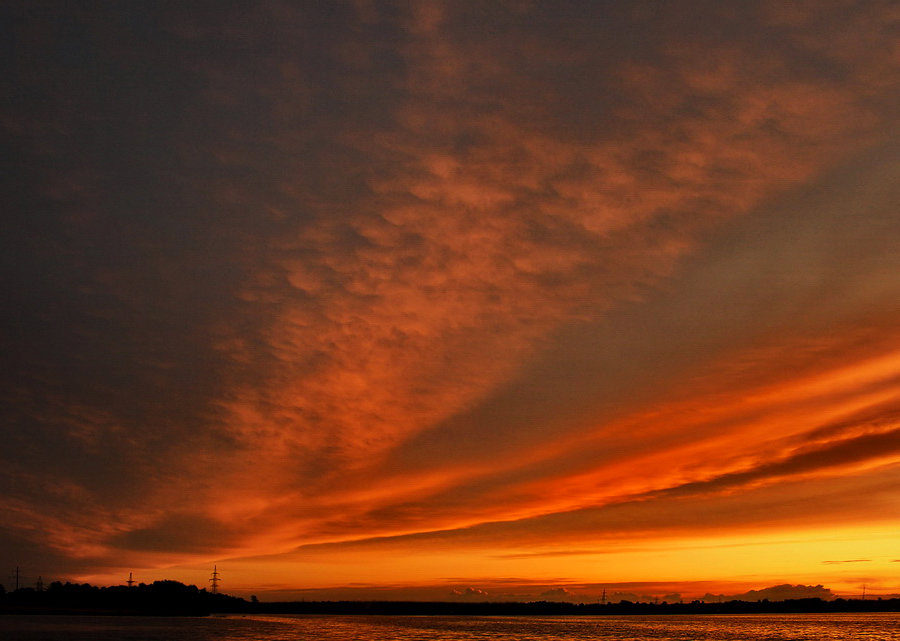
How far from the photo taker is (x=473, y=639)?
14400 cm

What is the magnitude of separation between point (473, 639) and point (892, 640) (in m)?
92.1

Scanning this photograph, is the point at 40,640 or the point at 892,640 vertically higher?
the point at 40,640

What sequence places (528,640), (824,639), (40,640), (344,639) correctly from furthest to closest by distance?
(824,639) < (528,640) < (344,639) < (40,640)

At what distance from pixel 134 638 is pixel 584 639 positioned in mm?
88126

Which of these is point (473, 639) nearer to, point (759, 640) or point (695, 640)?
point (695, 640)

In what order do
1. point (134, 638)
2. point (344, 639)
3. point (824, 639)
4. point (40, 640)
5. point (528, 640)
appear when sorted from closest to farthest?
point (40, 640) → point (134, 638) → point (344, 639) → point (528, 640) → point (824, 639)

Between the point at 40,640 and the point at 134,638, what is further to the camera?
the point at 134,638

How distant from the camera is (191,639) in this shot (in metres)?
125

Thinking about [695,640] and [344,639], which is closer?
[344,639]


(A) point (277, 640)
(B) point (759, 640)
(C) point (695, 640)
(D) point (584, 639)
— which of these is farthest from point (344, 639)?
(B) point (759, 640)

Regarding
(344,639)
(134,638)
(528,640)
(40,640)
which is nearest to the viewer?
(40,640)

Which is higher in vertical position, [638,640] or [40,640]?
[40,640]

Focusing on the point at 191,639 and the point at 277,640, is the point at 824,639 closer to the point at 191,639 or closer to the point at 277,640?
the point at 277,640

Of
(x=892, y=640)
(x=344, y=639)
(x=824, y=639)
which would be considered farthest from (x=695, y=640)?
(x=344, y=639)
